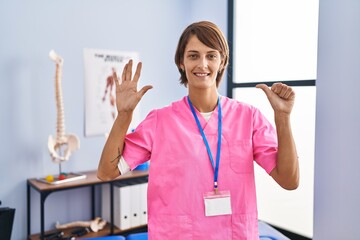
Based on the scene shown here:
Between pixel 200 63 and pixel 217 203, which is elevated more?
pixel 200 63

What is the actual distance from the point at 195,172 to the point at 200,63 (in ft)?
1.21

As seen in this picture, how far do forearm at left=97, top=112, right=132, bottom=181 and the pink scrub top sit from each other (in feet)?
0.15

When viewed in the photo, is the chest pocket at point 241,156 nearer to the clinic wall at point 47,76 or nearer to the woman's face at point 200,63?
the woman's face at point 200,63

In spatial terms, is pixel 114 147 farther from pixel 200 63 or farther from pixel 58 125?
pixel 58 125

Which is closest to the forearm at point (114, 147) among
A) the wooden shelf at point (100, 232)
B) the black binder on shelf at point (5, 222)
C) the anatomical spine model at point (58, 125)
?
the black binder on shelf at point (5, 222)

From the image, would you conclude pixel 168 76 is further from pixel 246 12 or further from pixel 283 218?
pixel 283 218

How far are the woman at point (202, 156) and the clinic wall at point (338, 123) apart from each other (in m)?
0.56

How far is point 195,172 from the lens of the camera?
1.10 meters

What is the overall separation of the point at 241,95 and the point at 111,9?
53.4 inches

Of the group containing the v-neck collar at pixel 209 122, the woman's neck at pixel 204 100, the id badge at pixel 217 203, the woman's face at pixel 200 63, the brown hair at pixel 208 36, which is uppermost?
the brown hair at pixel 208 36

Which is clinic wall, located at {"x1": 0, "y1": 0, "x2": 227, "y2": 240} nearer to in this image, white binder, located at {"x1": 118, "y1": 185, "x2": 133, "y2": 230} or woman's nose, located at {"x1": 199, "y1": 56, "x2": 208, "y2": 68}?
white binder, located at {"x1": 118, "y1": 185, "x2": 133, "y2": 230}

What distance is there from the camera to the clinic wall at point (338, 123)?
57.9 inches

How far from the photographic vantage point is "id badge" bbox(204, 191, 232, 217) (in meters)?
1.07

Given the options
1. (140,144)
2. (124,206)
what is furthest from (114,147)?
(124,206)
